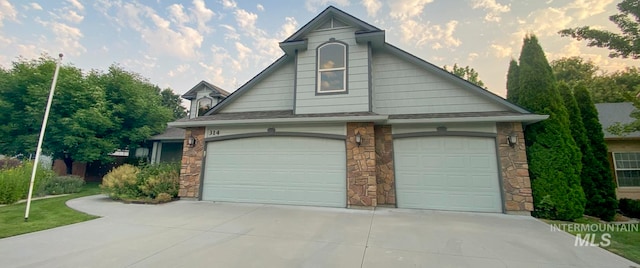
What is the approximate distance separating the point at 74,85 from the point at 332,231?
46.0 feet

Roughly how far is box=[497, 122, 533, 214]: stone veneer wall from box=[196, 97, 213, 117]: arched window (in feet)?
37.7

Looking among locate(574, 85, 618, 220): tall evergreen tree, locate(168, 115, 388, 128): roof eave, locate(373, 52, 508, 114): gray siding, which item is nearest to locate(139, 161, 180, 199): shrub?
locate(168, 115, 388, 128): roof eave

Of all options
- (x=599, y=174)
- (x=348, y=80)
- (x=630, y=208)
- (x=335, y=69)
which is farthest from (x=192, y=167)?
(x=630, y=208)

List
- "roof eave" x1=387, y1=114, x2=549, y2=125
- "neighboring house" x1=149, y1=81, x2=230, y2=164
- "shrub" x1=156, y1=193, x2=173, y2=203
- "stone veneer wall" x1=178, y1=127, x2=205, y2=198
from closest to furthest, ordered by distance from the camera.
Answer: "roof eave" x1=387, y1=114, x2=549, y2=125
"shrub" x1=156, y1=193, x2=173, y2=203
"stone veneer wall" x1=178, y1=127, x2=205, y2=198
"neighboring house" x1=149, y1=81, x2=230, y2=164

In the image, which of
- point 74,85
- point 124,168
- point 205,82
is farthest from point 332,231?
point 74,85

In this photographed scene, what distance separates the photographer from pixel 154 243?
3.67 m

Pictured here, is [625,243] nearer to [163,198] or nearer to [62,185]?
[163,198]

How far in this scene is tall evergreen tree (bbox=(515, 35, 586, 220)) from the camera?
5.66m

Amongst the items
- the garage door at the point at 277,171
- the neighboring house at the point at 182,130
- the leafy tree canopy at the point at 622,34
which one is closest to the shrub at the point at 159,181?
the garage door at the point at 277,171

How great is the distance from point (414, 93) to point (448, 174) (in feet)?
8.35

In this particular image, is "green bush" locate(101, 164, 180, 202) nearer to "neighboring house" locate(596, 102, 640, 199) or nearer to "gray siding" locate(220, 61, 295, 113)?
"gray siding" locate(220, 61, 295, 113)

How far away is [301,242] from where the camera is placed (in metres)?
3.71

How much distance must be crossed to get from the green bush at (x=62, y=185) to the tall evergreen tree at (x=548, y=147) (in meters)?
15.7

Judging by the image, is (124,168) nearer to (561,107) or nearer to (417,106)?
(417,106)
